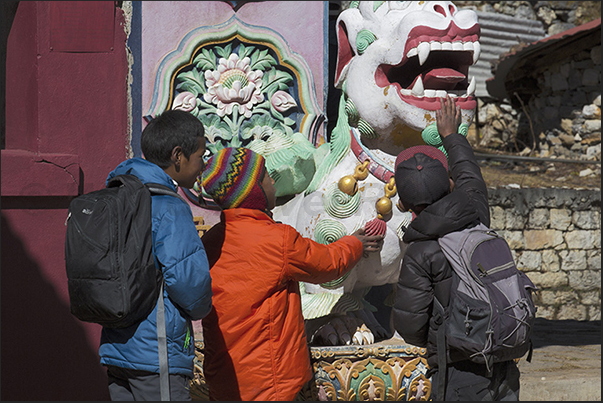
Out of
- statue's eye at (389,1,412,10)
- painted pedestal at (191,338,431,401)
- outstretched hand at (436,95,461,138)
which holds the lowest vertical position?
painted pedestal at (191,338,431,401)

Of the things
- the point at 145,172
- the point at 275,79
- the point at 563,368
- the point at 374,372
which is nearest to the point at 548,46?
the point at 563,368

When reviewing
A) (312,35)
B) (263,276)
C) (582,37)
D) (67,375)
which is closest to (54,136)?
(67,375)

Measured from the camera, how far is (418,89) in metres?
3.17

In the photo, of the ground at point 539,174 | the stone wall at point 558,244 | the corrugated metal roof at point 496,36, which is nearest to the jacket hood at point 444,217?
the stone wall at point 558,244

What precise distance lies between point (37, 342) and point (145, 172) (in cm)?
198

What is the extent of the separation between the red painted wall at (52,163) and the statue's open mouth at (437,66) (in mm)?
1765

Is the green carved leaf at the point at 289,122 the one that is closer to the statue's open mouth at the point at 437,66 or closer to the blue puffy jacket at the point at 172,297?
the statue's open mouth at the point at 437,66

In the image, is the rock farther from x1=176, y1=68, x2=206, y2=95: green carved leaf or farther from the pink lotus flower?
x1=176, y1=68, x2=206, y2=95: green carved leaf

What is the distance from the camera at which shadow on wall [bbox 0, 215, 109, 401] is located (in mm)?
3863

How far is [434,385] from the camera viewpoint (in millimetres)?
2570

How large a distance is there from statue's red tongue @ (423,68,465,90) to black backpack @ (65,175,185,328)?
148cm

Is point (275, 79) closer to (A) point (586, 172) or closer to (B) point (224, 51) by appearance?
(B) point (224, 51)

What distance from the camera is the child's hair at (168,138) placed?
8.07ft

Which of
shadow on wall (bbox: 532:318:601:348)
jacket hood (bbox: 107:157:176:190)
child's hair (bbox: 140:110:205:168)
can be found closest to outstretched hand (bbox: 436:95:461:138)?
child's hair (bbox: 140:110:205:168)
